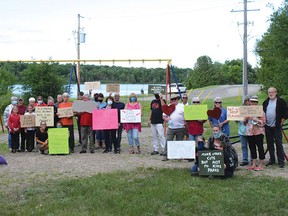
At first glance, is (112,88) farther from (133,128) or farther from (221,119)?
(221,119)

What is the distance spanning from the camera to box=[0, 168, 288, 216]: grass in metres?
6.57

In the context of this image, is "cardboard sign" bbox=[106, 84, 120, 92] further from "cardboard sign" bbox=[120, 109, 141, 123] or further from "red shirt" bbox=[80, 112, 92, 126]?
"cardboard sign" bbox=[120, 109, 141, 123]

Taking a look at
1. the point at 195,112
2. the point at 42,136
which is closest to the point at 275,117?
the point at 195,112

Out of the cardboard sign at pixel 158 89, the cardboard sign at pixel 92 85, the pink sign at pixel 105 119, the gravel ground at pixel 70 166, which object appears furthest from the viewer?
the cardboard sign at pixel 92 85

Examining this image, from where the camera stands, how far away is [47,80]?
25125 mm

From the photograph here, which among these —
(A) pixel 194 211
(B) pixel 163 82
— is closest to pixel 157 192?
(A) pixel 194 211

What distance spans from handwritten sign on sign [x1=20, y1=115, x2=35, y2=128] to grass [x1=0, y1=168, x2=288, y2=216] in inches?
175

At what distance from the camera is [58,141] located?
39.9 ft

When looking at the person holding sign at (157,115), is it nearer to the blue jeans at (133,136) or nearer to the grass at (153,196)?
the blue jeans at (133,136)

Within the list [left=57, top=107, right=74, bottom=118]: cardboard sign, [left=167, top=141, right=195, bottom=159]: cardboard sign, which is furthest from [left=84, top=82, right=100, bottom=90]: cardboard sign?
[left=167, top=141, right=195, bottom=159]: cardboard sign

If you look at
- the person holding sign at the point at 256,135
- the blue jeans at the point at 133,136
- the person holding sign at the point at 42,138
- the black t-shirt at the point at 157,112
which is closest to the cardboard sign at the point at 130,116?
the blue jeans at the point at 133,136

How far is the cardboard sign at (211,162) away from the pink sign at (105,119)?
4.14 metres

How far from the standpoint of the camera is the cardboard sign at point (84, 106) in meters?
12.4

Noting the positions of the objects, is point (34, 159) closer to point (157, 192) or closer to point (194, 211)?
point (157, 192)
